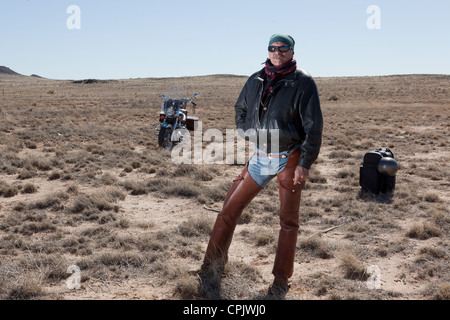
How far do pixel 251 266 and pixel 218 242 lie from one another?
0.61m

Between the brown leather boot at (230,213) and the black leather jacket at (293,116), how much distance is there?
39 centimetres

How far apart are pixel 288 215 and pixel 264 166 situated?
489mm

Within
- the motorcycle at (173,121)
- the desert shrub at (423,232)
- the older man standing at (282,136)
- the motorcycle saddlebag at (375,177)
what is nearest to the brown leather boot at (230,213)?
the older man standing at (282,136)

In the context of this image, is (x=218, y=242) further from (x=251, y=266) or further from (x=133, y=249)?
(x=133, y=249)

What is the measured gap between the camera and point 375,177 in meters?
7.30

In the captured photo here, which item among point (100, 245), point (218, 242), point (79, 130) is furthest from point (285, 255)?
point (79, 130)

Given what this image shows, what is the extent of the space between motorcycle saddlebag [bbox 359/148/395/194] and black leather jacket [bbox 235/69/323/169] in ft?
13.4

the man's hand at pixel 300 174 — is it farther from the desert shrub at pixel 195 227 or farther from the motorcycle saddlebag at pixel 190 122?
the motorcycle saddlebag at pixel 190 122

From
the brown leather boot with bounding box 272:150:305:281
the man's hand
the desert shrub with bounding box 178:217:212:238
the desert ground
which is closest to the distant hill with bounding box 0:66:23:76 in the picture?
the desert ground

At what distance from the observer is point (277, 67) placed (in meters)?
3.63

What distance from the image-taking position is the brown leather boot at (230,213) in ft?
12.7
